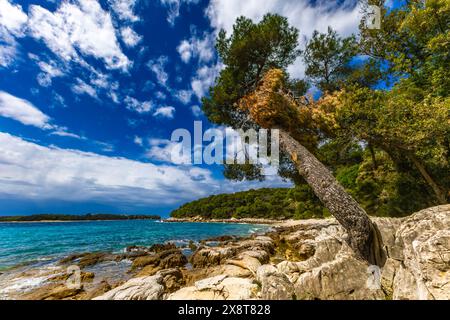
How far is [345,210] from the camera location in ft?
20.9

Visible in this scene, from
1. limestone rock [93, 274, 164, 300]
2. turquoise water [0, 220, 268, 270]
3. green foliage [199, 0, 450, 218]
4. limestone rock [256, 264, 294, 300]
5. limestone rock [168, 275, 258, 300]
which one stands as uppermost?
green foliage [199, 0, 450, 218]

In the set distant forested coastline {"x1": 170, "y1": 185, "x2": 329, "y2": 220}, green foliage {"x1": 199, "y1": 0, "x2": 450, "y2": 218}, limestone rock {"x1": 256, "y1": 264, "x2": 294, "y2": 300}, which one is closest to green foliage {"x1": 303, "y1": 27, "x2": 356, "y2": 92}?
green foliage {"x1": 199, "y1": 0, "x2": 450, "y2": 218}

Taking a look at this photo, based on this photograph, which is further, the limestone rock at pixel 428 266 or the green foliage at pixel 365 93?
the green foliage at pixel 365 93

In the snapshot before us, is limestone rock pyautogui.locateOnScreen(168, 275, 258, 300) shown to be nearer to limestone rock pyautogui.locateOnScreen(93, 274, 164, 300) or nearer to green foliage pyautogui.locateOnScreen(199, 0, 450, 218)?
limestone rock pyautogui.locateOnScreen(93, 274, 164, 300)

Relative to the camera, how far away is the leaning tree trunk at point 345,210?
5770 millimetres

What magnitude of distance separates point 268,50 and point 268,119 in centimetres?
438

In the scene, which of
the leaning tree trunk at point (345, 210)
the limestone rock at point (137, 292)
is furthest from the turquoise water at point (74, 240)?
the leaning tree trunk at point (345, 210)

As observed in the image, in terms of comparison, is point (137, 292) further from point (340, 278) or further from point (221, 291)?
point (340, 278)

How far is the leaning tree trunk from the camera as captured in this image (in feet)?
18.9

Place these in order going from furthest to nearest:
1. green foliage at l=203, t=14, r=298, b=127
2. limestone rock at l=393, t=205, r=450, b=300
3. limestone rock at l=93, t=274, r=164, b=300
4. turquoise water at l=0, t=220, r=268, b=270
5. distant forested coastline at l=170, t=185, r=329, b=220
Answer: distant forested coastline at l=170, t=185, r=329, b=220 → turquoise water at l=0, t=220, r=268, b=270 → green foliage at l=203, t=14, r=298, b=127 → limestone rock at l=93, t=274, r=164, b=300 → limestone rock at l=393, t=205, r=450, b=300

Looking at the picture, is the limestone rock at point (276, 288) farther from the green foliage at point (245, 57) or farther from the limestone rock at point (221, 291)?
the green foliage at point (245, 57)
